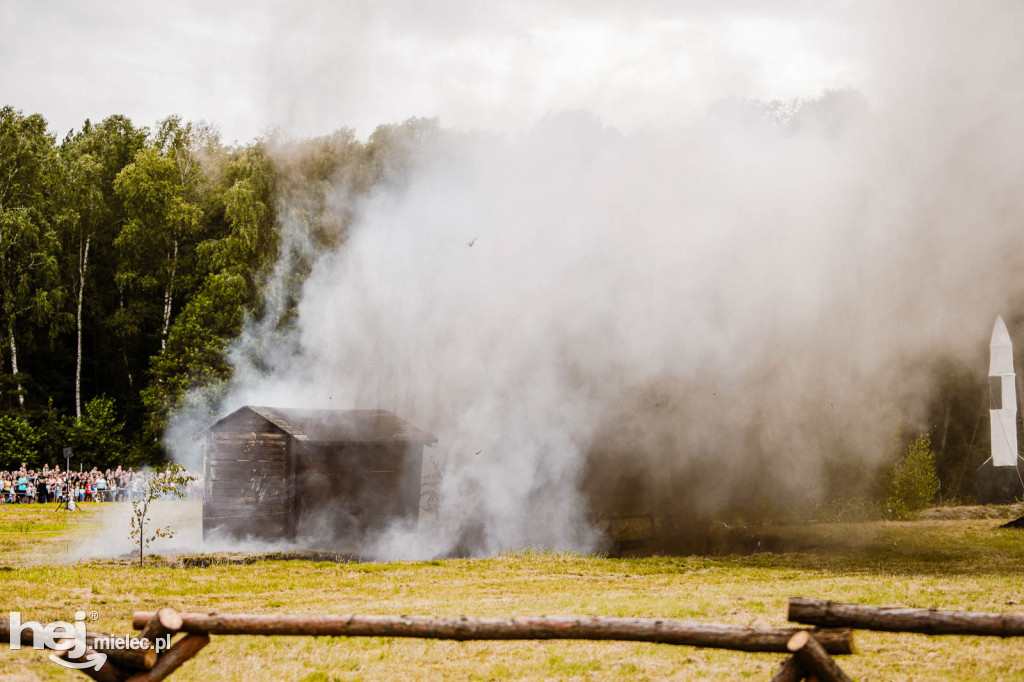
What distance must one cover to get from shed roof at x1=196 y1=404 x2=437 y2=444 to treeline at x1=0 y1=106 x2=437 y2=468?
14.7 meters

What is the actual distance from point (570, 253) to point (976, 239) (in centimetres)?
1172

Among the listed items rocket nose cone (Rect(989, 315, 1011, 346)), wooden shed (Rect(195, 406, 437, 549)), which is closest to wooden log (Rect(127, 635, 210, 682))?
wooden shed (Rect(195, 406, 437, 549))

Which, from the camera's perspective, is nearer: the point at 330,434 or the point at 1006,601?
the point at 1006,601

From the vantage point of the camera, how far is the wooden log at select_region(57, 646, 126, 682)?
246 inches

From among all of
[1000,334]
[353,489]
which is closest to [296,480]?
[353,489]

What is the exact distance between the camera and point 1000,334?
26.4 m

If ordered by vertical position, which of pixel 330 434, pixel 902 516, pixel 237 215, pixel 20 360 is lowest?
pixel 902 516

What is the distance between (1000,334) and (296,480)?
20965 mm

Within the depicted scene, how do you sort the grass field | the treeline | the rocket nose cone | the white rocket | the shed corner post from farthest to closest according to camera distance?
the treeline < the white rocket < the rocket nose cone < the shed corner post < the grass field

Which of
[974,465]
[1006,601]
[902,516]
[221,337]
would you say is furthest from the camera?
[221,337]

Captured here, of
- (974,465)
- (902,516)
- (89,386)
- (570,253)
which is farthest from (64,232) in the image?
(974,465)

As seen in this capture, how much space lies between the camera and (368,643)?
31.5ft

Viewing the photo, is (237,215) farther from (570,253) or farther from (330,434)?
(330,434)

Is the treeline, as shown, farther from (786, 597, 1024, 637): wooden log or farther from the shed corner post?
(786, 597, 1024, 637): wooden log
